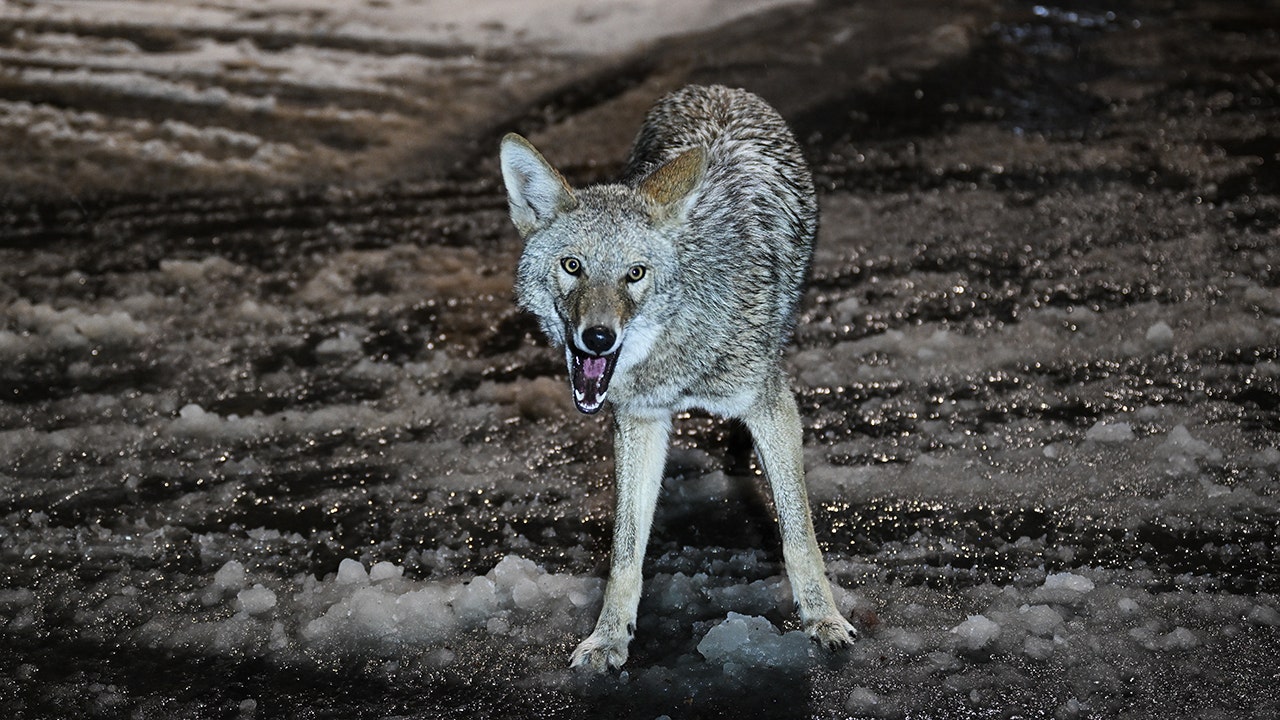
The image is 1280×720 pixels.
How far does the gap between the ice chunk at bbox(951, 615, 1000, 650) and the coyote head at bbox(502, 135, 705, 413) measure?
1.67 m

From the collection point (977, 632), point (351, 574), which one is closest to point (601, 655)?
point (351, 574)

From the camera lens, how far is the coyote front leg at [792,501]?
15.8 ft

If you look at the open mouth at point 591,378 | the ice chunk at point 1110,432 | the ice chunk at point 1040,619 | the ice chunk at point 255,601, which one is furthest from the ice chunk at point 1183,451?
the ice chunk at point 255,601

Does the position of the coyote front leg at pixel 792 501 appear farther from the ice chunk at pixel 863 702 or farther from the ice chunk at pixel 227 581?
the ice chunk at pixel 227 581

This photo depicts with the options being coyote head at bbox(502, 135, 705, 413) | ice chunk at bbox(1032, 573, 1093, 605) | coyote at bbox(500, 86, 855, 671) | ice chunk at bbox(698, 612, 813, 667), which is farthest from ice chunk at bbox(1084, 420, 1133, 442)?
coyote head at bbox(502, 135, 705, 413)

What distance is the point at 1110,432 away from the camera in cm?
596

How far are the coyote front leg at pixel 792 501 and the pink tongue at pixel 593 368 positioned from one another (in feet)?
2.57

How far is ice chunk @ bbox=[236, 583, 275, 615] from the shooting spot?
518 centimetres

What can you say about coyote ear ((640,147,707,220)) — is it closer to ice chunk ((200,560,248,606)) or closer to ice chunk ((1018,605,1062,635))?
ice chunk ((1018,605,1062,635))

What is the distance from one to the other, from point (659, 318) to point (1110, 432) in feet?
8.88

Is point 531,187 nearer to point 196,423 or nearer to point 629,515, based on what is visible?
point 629,515

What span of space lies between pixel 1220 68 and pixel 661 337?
8.40 metres

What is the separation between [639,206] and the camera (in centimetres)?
455

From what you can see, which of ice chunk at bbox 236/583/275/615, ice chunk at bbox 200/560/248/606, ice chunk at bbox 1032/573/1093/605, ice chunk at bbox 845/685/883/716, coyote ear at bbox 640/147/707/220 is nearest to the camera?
ice chunk at bbox 845/685/883/716
